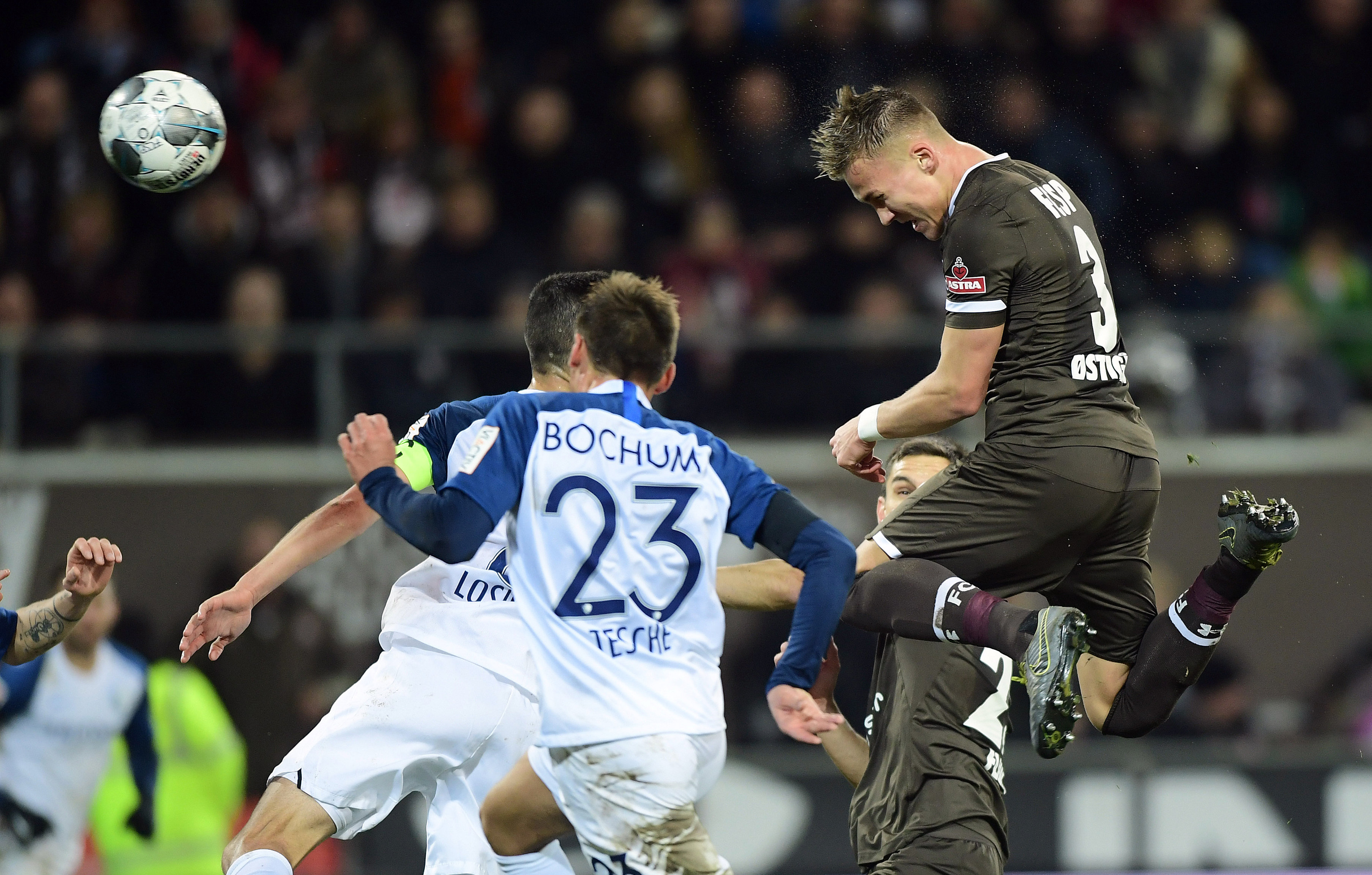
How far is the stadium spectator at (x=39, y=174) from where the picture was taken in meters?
10.4

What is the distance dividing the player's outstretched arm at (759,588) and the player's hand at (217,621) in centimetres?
164

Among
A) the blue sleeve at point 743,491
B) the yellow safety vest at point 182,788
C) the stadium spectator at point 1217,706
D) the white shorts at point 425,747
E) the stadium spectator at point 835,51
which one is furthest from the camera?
the stadium spectator at point 835,51

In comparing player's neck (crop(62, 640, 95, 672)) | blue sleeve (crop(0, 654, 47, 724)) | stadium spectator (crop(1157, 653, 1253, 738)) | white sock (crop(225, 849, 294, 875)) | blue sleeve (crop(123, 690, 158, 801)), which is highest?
white sock (crop(225, 849, 294, 875))

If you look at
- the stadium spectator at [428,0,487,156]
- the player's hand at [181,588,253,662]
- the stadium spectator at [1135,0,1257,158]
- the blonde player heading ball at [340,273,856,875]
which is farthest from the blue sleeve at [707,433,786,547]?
the stadium spectator at [1135,0,1257,158]

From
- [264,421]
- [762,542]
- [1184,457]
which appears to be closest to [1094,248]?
[762,542]

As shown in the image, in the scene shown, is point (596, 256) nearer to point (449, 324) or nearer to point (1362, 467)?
point (449, 324)

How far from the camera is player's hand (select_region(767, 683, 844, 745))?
420 centimetres

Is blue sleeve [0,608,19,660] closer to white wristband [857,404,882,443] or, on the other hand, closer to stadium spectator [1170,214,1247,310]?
white wristband [857,404,882,443]

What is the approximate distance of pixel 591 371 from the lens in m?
4.38

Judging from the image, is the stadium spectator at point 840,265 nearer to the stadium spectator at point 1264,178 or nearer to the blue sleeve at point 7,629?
the stadium spectator at point 1264,178

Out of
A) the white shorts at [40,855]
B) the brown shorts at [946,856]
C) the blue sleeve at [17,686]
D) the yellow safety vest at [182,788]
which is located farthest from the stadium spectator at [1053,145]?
the white shorts at [40,855]

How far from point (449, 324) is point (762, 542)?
19.8 feet

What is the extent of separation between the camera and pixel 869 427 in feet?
17.2

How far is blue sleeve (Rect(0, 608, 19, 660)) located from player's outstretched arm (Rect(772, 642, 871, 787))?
2533mm
